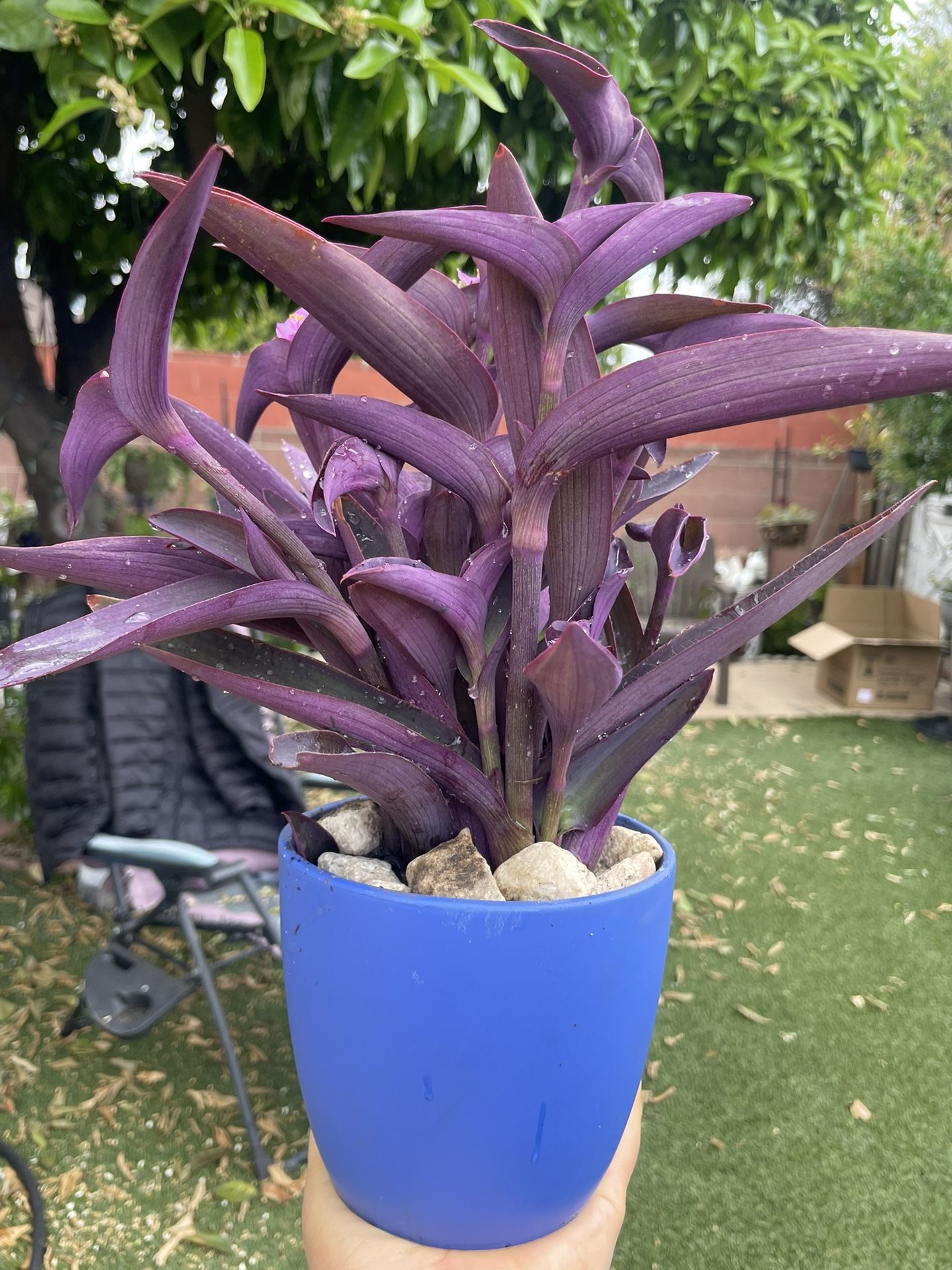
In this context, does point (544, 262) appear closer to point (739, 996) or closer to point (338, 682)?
point (338, 682)

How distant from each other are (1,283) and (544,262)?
1.89 metres

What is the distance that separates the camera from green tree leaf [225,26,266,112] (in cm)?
80

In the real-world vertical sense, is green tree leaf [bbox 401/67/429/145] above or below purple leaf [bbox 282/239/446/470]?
above

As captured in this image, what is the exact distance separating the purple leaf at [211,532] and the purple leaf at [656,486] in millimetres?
254

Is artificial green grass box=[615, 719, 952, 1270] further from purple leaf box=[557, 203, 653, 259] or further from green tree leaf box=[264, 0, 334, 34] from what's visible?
green tree leaf box=[264, 0, 334, 34]

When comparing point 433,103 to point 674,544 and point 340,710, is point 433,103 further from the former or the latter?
point 340,710

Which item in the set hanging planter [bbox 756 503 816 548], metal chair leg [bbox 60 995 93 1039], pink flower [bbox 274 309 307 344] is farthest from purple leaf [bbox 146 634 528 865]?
hanging planter [bbox 756 503 816 548]

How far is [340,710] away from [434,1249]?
33 cm

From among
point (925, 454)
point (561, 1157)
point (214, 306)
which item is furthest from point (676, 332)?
point (925, 454)

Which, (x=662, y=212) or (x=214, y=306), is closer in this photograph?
(x=662, y=212)

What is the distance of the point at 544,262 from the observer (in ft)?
1.36

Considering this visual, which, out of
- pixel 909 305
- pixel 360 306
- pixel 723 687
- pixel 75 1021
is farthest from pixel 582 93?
pixel 723 687

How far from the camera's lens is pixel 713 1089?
1563 mm

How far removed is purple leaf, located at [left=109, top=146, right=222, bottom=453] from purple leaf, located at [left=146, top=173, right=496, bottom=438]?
0.02 metres
